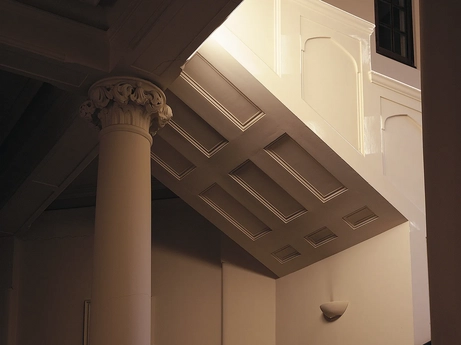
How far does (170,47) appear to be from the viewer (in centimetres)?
696

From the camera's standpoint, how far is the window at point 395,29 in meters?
11.2

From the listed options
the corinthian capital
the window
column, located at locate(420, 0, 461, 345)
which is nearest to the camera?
column, located at locate(420, 0, 461, 345)

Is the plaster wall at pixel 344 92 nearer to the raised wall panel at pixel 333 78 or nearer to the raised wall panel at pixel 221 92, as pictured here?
the raised wall panel at pixel 333 78

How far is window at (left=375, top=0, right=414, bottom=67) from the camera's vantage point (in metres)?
11.2

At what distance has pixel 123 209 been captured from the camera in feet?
22.5

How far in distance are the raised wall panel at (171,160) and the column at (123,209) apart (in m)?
1.53

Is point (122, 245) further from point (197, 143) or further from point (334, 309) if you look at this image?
point (334, 309)

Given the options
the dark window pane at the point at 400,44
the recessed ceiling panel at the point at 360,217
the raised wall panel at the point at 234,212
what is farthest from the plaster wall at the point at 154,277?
the dark window pane at the point at 400,44

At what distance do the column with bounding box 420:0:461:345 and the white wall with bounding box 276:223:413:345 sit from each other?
6.18m

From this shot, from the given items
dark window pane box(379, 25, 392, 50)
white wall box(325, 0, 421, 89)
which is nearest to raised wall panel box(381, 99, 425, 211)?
white wall box(325, 0, 421, 89)

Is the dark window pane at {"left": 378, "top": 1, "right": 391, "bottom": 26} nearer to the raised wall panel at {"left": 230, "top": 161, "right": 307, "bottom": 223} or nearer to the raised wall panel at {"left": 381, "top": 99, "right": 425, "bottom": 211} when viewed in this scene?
the raised wall panel at {"left": 381, "top": 99, "right": 425, "bottom": 211}

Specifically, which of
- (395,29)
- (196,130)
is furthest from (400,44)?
(196,130)

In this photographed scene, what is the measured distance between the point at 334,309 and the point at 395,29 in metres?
4.55

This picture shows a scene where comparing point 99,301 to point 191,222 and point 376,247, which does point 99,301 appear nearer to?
point 376,247
